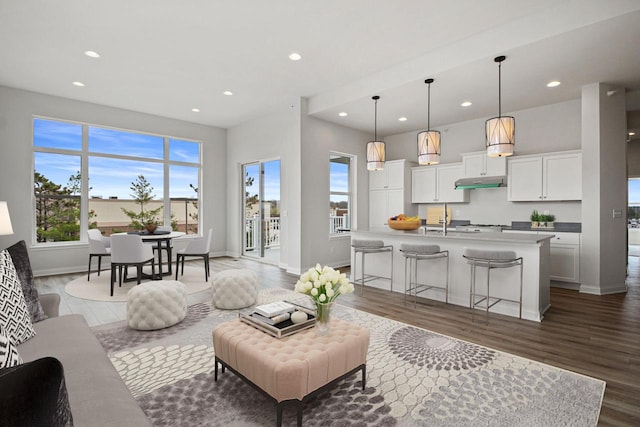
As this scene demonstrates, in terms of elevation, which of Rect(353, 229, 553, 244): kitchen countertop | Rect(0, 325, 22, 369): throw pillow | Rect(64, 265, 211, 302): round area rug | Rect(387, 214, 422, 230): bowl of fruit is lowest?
Rect(64, 265, 211, 302): round area rug

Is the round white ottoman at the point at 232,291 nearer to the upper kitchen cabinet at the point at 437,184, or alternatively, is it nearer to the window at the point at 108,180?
the window at the point at 108,180

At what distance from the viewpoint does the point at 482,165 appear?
5863 mm

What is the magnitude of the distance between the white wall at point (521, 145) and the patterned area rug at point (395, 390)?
3.92m

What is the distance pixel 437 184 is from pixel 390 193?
1.01 meters

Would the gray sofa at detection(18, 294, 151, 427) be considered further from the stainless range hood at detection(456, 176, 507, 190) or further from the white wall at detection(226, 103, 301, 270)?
the stainless range hood at detection(456, 176, 507, 190)

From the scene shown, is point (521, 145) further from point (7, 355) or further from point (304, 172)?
point (7, 355)

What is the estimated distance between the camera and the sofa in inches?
49.4

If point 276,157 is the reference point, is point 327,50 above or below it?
above

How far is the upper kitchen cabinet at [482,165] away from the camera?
5.65 meters

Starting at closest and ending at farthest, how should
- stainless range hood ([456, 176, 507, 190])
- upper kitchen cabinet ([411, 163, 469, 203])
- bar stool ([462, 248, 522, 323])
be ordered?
bar stool ([462, 248, 522, 323]) → stainless range hood ([456, 176, 507, 190]) → upper kitchen cabinet ([411, 163, 469, 203])

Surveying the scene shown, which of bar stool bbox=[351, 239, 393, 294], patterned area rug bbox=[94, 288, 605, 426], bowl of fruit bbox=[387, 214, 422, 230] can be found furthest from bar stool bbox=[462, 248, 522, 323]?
bar stool bbox=[351, 239, 393, 294]

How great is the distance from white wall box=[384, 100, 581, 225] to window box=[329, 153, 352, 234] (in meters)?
1.71

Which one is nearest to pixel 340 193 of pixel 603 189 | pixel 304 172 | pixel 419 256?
pixel 304 172

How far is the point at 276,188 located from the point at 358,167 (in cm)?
193
